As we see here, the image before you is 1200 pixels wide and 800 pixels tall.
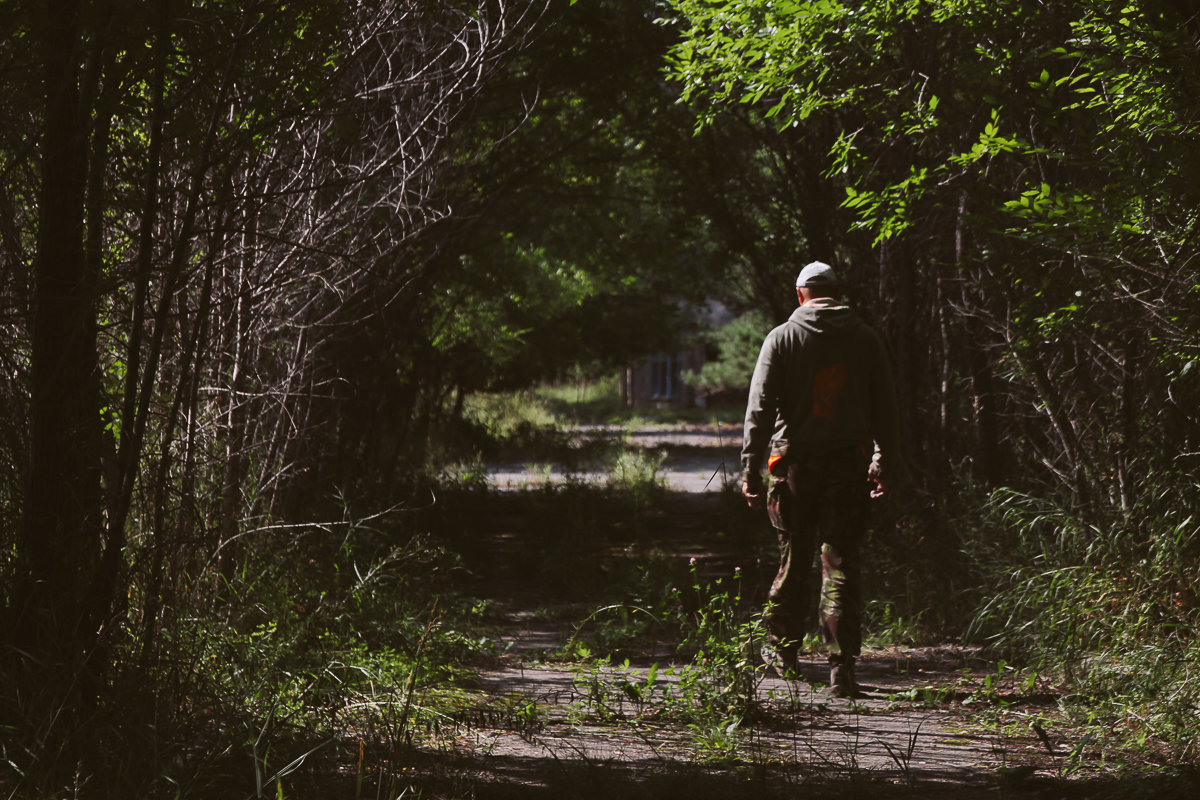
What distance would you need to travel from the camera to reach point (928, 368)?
387 inches

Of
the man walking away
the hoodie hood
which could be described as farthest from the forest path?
the hoodie hood

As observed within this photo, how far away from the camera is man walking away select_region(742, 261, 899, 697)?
6020 millimetres

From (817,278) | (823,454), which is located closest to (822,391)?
(823,454)

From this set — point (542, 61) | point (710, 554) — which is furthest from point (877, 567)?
point (542, 61)

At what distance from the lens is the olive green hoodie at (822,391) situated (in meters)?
6.07

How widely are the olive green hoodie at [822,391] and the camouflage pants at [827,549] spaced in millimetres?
115

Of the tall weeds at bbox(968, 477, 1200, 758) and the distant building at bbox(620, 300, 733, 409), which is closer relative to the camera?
the tall weeds at bbox(968, 477, 1200, 758)

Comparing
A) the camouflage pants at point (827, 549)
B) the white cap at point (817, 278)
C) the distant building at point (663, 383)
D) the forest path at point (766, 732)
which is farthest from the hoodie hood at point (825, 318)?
the distant building at point (663, 383)

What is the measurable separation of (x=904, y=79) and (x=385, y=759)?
5.58m

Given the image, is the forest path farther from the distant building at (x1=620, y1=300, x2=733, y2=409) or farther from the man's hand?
the distant building at (x1=620, y1=300, x2=733, y2=409)

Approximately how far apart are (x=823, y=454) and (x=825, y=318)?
26.0 inches

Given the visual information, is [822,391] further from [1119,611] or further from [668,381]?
[668,381]

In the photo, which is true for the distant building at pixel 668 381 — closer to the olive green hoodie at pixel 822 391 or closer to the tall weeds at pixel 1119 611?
the tall weeds at pixel 1119 611

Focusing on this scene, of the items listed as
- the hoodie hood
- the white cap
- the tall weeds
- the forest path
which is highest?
the white cap
